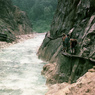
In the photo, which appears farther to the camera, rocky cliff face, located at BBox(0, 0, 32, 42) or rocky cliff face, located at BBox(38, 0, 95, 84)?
rocky cliff face, located at BBox(0, 0, 32, 42)

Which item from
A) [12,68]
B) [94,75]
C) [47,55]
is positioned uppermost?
[94,75]

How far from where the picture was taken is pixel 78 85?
727 centimetres

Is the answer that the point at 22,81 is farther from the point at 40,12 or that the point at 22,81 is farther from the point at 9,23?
the point at 40,12

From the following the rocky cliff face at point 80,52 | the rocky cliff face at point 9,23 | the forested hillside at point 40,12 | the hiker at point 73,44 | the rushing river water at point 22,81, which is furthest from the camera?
the forested hillside at point 40,12

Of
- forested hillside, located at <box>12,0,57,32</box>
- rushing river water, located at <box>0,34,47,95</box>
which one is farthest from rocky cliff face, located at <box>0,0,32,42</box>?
forested hillside, located at <box>12,0,57,32</box>

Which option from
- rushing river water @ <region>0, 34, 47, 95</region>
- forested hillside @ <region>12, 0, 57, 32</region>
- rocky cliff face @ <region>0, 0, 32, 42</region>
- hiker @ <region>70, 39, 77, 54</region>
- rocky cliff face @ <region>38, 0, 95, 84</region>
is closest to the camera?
rocky cliff face @ <region>38, 0, 95, 84</region>

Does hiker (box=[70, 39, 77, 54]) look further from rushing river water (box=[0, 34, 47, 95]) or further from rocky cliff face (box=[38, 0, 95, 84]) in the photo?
rushing river water (box=[0, 34, 47, 95])

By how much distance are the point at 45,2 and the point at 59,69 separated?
12122 centimetres

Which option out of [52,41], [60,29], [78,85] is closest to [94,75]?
[78,85]

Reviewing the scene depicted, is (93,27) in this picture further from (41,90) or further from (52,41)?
(52,41)

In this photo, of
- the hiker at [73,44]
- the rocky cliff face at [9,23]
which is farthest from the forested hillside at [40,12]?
the hiker at [73,44]

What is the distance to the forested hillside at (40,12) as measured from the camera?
322 feet

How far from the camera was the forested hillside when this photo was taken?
3860 inches

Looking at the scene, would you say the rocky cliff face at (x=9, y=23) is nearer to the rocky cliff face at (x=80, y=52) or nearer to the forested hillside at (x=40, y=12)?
the rocky cliff face at (x=80, y=52)
